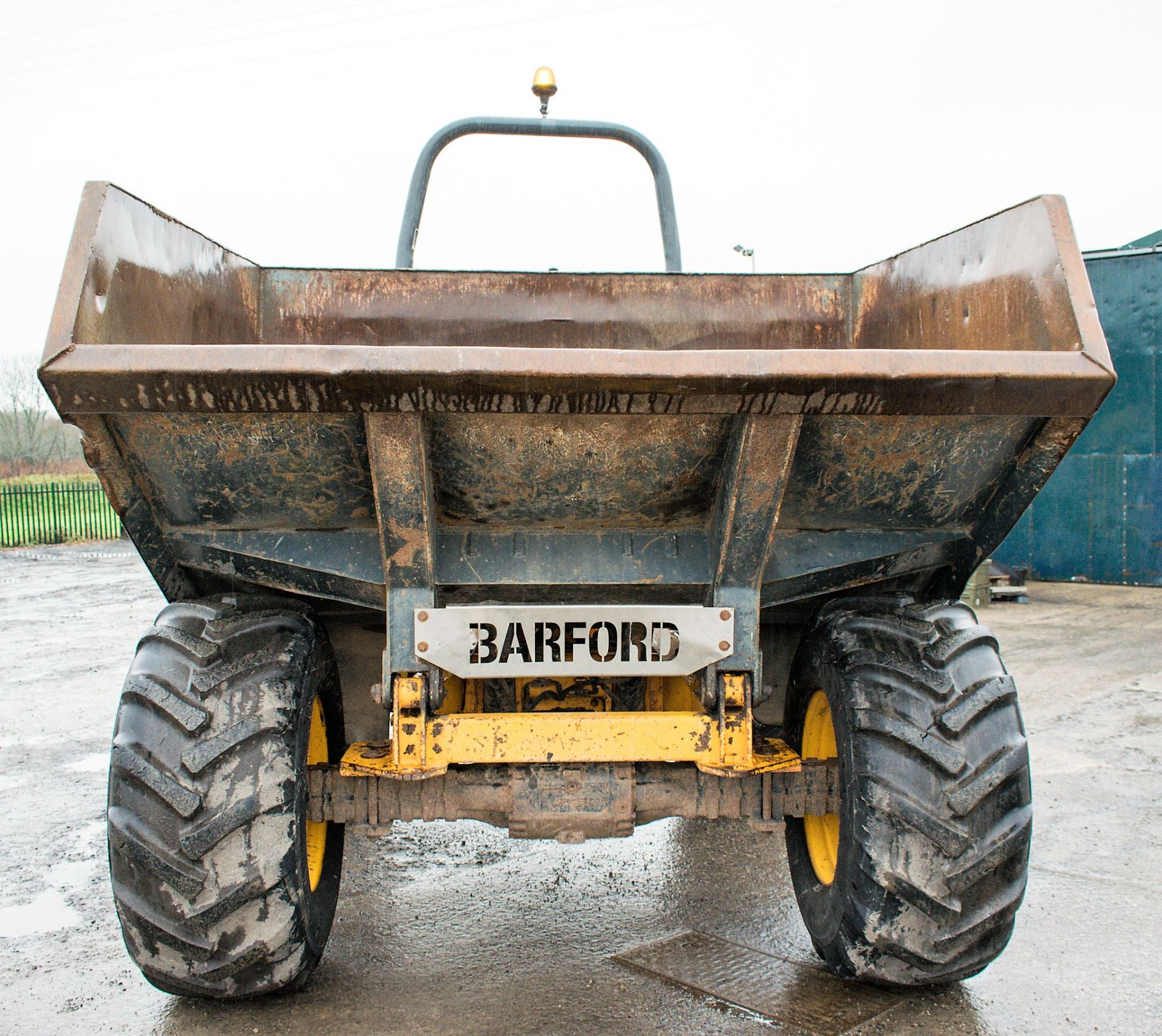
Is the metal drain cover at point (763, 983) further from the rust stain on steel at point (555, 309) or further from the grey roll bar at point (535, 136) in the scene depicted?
the grey roll bar at point (535, 136)

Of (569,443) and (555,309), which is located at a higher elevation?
(555,309)

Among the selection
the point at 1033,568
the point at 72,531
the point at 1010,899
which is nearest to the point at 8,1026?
the point at 1010,899

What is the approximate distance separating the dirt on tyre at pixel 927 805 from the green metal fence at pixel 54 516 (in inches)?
848

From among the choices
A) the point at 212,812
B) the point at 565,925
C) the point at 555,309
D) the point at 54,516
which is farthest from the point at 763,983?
the point at 54,516

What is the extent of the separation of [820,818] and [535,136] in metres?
3.47

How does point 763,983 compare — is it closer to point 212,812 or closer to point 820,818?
point 820,818

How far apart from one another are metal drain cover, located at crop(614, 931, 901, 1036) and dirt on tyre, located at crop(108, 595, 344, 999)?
1063 millimetres

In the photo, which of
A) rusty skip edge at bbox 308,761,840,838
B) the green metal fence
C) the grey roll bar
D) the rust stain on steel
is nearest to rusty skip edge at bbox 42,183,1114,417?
the rust stain on steel

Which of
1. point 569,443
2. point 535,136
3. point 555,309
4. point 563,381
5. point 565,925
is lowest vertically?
point 565,925

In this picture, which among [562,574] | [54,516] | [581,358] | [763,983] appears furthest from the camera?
[54,516]

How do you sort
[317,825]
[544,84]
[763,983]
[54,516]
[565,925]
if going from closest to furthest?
[763,983]
[317,825]
[565,925]
[544,84]
[54,516]

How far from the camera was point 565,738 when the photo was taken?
266 cm

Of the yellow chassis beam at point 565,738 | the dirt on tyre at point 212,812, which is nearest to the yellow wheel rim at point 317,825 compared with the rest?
the dirt on tyre at point 212,812

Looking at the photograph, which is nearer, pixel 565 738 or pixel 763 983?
pixel 565 738
